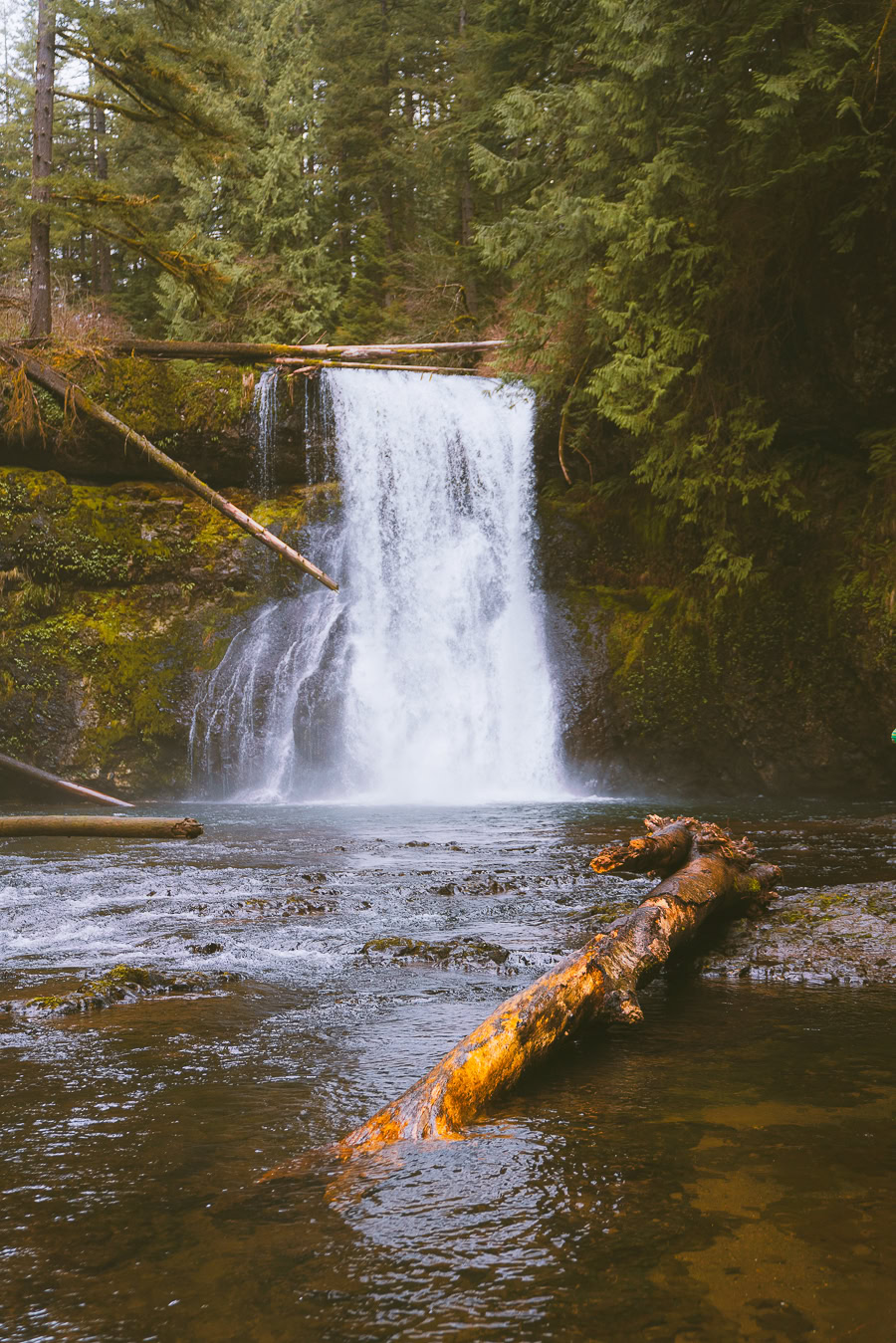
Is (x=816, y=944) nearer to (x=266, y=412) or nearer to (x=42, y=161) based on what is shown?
(x=266, y=412)

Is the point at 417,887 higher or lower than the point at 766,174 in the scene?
lower

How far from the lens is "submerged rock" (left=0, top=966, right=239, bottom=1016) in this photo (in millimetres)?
3885

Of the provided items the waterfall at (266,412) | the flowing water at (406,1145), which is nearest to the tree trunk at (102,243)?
the waterfall at (266,412)

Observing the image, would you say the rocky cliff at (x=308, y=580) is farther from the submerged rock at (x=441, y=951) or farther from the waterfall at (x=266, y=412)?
the submerged rock at (x=441, y=951)

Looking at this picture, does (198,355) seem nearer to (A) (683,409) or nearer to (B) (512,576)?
(B) (512,576)

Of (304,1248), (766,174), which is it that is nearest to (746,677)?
(766,174)

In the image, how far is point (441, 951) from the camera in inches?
185

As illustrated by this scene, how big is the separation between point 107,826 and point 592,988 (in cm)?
212

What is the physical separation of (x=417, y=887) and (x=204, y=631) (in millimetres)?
11056

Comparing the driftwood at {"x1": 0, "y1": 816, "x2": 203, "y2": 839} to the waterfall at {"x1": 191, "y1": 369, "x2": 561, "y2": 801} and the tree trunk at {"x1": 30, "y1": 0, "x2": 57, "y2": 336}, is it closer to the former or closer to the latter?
the waterfall at {"x1": 191, "y1": 369, "x2": 561, "y2": 801}

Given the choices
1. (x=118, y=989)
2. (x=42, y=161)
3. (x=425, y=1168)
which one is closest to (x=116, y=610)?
(x=42, y=161)

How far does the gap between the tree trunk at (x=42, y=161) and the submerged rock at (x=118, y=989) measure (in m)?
13.3

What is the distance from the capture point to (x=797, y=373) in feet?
42.1

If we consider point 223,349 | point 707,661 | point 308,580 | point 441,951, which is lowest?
point 441,951
